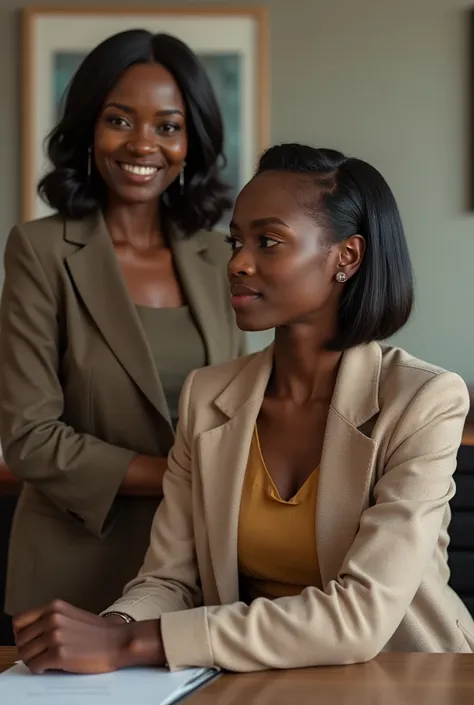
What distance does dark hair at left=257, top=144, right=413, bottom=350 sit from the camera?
1.67 m

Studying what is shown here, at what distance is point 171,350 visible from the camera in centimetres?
211

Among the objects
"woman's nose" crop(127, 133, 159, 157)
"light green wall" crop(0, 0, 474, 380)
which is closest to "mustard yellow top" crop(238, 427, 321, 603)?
"woman's nose" crop(127, 133, 159, 157)

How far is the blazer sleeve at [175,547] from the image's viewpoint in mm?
1636

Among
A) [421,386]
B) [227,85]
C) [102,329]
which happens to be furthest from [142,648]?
[227,85]

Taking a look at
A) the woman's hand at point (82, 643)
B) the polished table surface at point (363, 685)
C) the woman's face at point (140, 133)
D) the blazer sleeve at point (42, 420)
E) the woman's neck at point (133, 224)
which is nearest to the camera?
the polished table surface at point (363, 685)

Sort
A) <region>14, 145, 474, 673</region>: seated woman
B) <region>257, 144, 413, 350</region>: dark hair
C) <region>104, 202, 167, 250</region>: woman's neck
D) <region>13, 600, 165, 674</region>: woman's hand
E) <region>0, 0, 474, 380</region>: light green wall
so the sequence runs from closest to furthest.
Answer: <region>13, 600, 165, 674</region>: woman's hand < <region>14, 145, 474, 673</region>: seated woman < <region>257, 144, 413, 350</region>: dark hair < <region>104, 202, 167, 250</region>: woman's neck < <region>0, 0, 474, 380</region>: light green wall

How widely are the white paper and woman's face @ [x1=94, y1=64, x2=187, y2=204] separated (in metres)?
→ 1.04

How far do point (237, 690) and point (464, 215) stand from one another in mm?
2495

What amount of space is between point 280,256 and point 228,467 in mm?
340

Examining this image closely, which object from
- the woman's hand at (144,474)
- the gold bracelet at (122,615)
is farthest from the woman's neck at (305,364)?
the gold bracelet at (122,615)

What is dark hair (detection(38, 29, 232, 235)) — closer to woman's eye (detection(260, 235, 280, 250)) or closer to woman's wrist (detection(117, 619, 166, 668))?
woman's eye (detection(260, 235, 280, 250))

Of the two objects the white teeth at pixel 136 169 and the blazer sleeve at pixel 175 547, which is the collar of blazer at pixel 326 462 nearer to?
the blazer sleeve at pixel 175 547

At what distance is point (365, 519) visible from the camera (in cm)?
148

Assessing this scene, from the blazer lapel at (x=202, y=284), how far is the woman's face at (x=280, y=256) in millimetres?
461
